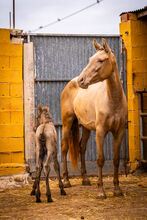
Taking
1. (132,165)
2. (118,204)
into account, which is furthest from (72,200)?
(132,165)

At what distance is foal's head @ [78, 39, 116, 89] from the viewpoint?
4.76 m

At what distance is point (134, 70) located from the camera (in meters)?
7.07

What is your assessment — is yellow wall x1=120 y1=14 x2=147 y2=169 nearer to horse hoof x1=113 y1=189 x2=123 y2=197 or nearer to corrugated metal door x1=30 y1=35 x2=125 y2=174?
corrugated metal door x1=30 y1=35 x2=125 y2=174

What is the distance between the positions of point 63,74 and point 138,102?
1659mm

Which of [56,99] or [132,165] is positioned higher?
[56,99]

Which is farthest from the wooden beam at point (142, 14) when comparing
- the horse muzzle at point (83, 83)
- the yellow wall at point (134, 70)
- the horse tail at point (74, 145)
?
the horse muzzle at point (83, 83)

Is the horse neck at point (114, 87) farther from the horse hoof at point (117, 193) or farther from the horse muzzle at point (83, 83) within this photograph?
the horse hoof at point (117, 193)

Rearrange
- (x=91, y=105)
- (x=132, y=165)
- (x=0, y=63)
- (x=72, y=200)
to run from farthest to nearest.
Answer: (x=132, y=165), (x=0, y=63), (x=91, y=105), (x=72, y=200)

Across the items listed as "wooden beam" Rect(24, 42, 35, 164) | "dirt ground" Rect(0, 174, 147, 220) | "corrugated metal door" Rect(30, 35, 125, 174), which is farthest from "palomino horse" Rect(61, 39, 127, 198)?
"corrugated metal door" Rect(30, 35, 125, 174)

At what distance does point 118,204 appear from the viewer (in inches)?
175

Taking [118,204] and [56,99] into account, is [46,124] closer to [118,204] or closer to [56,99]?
[118,204]

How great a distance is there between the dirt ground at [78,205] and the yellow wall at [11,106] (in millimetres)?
696

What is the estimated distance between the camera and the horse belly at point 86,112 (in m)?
5.70

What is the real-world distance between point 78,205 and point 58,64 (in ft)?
11.9
